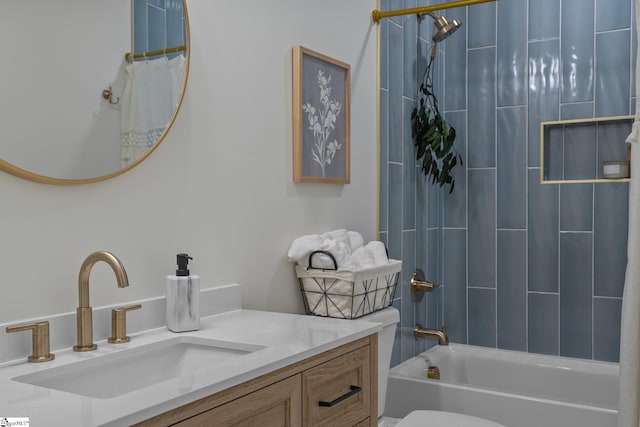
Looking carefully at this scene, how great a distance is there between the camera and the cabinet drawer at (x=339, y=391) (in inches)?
49.2

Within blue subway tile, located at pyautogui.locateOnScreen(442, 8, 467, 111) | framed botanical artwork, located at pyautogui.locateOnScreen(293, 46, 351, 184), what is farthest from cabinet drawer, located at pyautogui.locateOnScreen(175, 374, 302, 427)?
blue subway tile, located at pyautogui.locateOnScreen(442, 8, 467, 111)

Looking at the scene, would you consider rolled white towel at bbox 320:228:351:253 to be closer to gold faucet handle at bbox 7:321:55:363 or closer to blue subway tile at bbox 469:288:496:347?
gold faucet handle at bbox 7:321:55:363

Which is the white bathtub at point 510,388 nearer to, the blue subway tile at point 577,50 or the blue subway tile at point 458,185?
the blue subway tile at point 458,185

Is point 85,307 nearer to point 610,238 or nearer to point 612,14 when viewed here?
point 610,238

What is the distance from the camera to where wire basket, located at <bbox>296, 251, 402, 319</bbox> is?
1.88 meters

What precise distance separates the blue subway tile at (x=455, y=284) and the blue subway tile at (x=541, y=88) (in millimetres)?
558

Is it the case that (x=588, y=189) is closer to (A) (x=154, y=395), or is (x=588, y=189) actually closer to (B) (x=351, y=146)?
(B) (x=351, y=146)

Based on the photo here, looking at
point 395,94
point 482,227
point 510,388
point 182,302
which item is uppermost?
point 395,94

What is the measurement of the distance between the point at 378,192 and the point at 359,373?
1.25 m

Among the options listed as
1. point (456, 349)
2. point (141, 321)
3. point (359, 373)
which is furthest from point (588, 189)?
point (141, 321)

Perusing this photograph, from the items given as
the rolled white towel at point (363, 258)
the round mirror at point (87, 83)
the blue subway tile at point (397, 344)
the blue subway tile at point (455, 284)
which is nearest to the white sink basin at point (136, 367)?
the round mirror at point (87, 83)

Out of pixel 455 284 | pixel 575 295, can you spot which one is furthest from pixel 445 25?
pixel 575 295

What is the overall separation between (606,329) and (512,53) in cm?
145

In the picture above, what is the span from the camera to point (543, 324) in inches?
121
